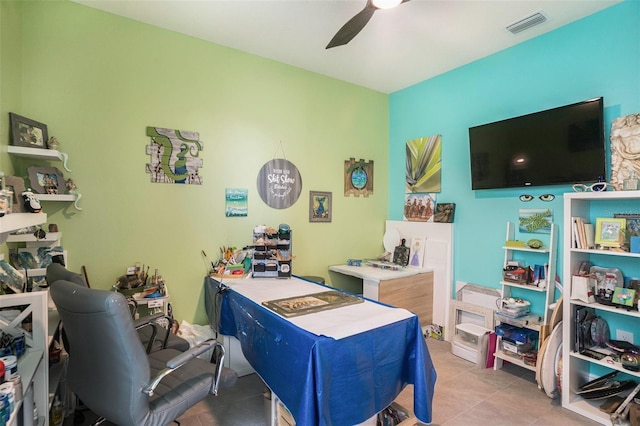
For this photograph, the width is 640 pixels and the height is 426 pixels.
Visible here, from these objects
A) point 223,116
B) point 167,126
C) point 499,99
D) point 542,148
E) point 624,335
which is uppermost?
point 499,99

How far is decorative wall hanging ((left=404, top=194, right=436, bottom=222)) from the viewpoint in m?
3.70

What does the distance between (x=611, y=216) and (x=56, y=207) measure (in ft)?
13.8

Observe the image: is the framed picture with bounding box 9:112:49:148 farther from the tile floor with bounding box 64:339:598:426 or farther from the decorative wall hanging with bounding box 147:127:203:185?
the tile floor with bounding box 64:339:598:426

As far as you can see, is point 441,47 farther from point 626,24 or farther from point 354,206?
point 354,206

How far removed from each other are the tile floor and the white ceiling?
300 centimetres

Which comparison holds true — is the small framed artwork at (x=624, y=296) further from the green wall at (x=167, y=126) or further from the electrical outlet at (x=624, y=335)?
the green wall at (x=167, y=126)

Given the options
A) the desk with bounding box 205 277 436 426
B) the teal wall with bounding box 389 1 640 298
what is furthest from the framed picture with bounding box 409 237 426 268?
the desk with bounding box 205 277 436 426

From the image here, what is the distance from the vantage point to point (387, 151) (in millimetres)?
4254

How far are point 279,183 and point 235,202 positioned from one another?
1.74 feet

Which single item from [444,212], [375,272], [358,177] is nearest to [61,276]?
[375,272]

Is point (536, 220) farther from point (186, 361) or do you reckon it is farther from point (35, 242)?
point (35, 242)

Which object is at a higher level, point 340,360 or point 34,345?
point 34,345

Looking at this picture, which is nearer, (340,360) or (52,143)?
(340,360)

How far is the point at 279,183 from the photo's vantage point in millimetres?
3377
